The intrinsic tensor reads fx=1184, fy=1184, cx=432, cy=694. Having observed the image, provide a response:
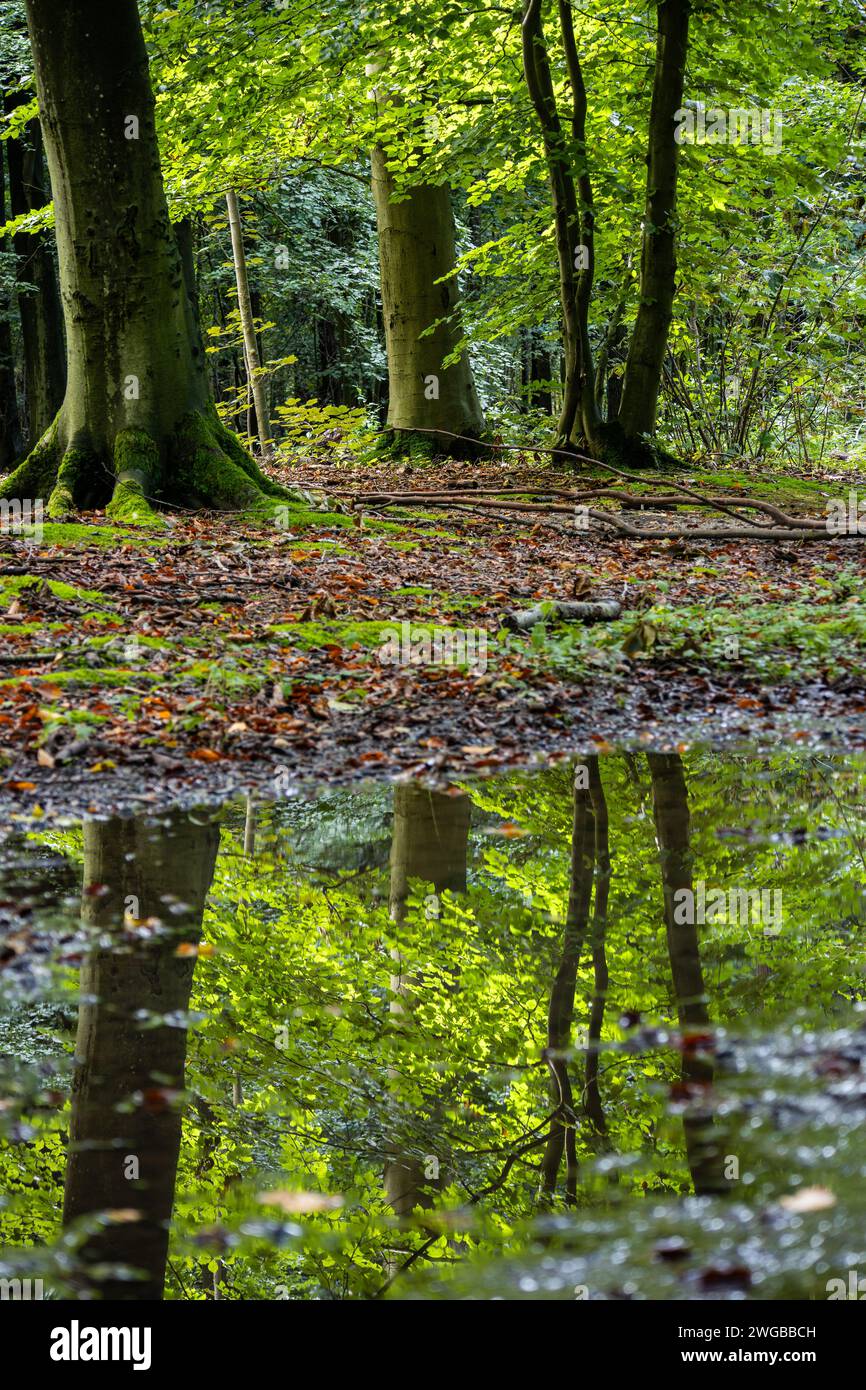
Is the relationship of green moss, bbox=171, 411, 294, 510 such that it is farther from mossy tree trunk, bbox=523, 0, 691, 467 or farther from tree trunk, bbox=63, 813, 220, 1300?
tree trunk, bbox=63, 813, 220, 1300

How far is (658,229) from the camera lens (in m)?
13.9

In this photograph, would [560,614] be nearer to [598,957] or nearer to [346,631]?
[346,631]

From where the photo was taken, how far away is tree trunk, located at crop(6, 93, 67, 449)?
2328 cm

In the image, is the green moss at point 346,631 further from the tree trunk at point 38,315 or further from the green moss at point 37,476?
the tree trunk at point 38,315

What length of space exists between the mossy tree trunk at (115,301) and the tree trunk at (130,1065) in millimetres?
6498

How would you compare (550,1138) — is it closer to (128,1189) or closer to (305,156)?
(128,1189)

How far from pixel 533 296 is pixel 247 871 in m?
13.5

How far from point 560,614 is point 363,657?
149 centimetres

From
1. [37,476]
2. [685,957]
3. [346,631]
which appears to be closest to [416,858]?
[685,957]

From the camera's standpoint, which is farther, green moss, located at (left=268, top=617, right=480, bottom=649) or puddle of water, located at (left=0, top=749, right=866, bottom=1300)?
green moss, located at (left=268, top=617, right=480, bottom=649)

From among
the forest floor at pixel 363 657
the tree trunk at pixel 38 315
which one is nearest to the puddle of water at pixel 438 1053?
the forest floor at pixel 363 657

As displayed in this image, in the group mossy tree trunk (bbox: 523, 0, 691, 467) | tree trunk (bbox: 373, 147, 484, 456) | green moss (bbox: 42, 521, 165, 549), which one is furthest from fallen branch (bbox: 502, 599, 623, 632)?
tree trunk (bbox: 373, 147, 484, 456)

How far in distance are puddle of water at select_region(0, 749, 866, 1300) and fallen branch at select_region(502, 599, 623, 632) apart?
3.04m

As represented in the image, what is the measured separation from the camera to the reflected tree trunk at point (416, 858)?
2.77 metres
